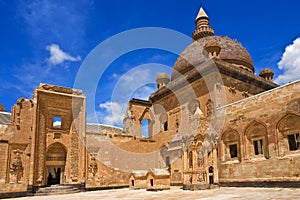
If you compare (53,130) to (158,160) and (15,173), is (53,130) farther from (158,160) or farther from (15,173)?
(158,160)

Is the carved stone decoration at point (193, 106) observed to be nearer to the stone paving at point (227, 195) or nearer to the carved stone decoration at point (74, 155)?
the stone paving at point (227, 195)

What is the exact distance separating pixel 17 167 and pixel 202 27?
2208 cm

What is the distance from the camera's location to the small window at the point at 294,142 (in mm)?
13562

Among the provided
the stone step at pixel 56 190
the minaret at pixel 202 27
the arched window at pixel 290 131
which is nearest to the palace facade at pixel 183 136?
the arched window at pixel 290 131

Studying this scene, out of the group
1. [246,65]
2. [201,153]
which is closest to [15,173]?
[201,153]

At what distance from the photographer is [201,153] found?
619 inches

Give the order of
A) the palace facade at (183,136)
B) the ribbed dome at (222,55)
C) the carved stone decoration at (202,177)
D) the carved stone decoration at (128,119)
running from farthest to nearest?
the carved stone decoration at (128,119), the ribbed dome at (222,55), the carved stone decoration at (202,177), the palace facade at (183,136)

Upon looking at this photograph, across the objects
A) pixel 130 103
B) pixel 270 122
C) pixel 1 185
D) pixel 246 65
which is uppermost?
pixel 246 65

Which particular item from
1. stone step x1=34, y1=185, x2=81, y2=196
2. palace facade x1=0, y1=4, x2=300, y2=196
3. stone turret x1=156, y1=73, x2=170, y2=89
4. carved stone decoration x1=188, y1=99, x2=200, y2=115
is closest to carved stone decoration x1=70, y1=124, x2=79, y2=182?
palace facade x1=0, y1=4, x2=300, y2=196

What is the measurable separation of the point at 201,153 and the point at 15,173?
11.8 m

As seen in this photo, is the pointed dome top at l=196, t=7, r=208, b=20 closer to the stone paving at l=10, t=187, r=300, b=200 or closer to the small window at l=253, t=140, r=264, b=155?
the small window at l=253, t=140, r=264, b=155

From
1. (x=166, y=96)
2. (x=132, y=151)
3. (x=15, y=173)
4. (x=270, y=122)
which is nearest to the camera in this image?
(x=270, y=122)

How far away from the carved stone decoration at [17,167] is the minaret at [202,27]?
20515 mm

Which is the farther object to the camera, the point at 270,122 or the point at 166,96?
the point at 166,96
